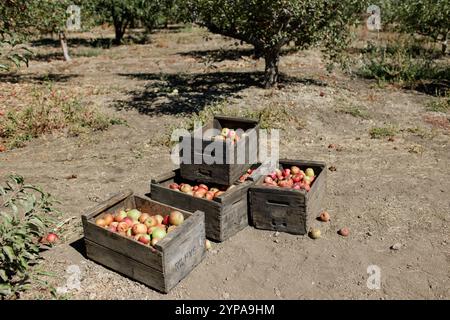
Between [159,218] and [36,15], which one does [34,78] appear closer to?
[36,15]

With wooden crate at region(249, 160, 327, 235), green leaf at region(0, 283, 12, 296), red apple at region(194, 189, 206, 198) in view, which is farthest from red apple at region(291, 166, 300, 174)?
green leaf at region(0, 283, 12, 296)

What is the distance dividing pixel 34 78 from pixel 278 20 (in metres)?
8.71

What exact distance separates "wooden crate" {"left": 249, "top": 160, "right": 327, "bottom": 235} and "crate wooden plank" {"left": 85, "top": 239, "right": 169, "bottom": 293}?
1.68m

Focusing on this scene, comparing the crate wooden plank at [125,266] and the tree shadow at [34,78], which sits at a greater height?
the tree shadow at [34,78]

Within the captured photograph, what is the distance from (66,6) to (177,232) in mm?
12337

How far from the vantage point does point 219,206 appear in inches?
204

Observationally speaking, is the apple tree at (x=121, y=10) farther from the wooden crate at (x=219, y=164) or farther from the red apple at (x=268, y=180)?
the red apple at (x=268, y=180)

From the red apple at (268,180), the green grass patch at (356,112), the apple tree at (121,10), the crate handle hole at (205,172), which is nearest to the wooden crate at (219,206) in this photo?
the red apple at (268,180)

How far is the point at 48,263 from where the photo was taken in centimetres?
500

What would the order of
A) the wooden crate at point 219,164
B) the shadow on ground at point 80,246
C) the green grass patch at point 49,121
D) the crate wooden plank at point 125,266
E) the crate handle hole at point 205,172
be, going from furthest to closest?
1. the green grass patch at point 49,121
2. the crate handle hole at point 205,172
3. the wooden crate at point 219,164
4. the shadow on ground at point 80,246
5. the crate wooden plank at point 125,266

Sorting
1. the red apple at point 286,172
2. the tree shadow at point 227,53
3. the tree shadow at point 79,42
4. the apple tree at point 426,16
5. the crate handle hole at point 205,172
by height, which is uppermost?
the apple tree at point 426,16

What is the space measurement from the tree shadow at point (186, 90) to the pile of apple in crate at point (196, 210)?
14.6 feet

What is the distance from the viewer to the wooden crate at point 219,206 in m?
5.26
